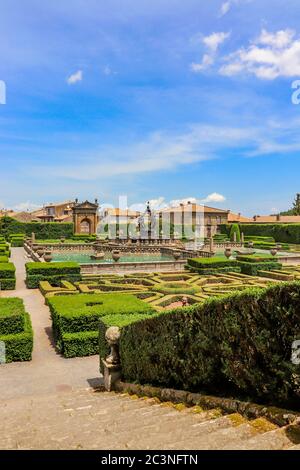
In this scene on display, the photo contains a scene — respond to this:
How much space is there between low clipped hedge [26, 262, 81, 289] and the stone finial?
53.4 feet

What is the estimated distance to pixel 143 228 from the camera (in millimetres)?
59781

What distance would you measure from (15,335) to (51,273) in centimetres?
1301

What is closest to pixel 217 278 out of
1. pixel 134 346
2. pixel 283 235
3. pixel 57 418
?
pixel 134 346

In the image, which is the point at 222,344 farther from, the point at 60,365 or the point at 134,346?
the point at 60,365

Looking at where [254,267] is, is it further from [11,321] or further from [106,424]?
[106,424]

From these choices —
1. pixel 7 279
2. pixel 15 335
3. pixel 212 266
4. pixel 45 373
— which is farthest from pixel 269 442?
pixel 212 266

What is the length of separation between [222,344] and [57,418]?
9.91 ft

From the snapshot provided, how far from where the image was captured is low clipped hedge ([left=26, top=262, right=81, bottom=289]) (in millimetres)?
23703

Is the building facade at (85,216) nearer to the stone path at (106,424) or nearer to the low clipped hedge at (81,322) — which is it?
the low clipped hedge at (81,322)

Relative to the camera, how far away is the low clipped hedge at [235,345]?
3.91 m

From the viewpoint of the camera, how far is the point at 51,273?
2462 centimetres

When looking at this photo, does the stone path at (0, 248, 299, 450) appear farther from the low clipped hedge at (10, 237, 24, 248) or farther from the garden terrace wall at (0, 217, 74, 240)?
the garden terrace wall at (0, 217, 74, 240)

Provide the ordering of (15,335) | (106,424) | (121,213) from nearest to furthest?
(106,424) < (15,335) < (121,213)

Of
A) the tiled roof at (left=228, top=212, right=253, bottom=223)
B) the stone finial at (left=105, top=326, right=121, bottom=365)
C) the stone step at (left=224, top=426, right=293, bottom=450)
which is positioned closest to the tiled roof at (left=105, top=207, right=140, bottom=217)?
the tiled roof at (left=228, top=212, right=253, bottom=223)
